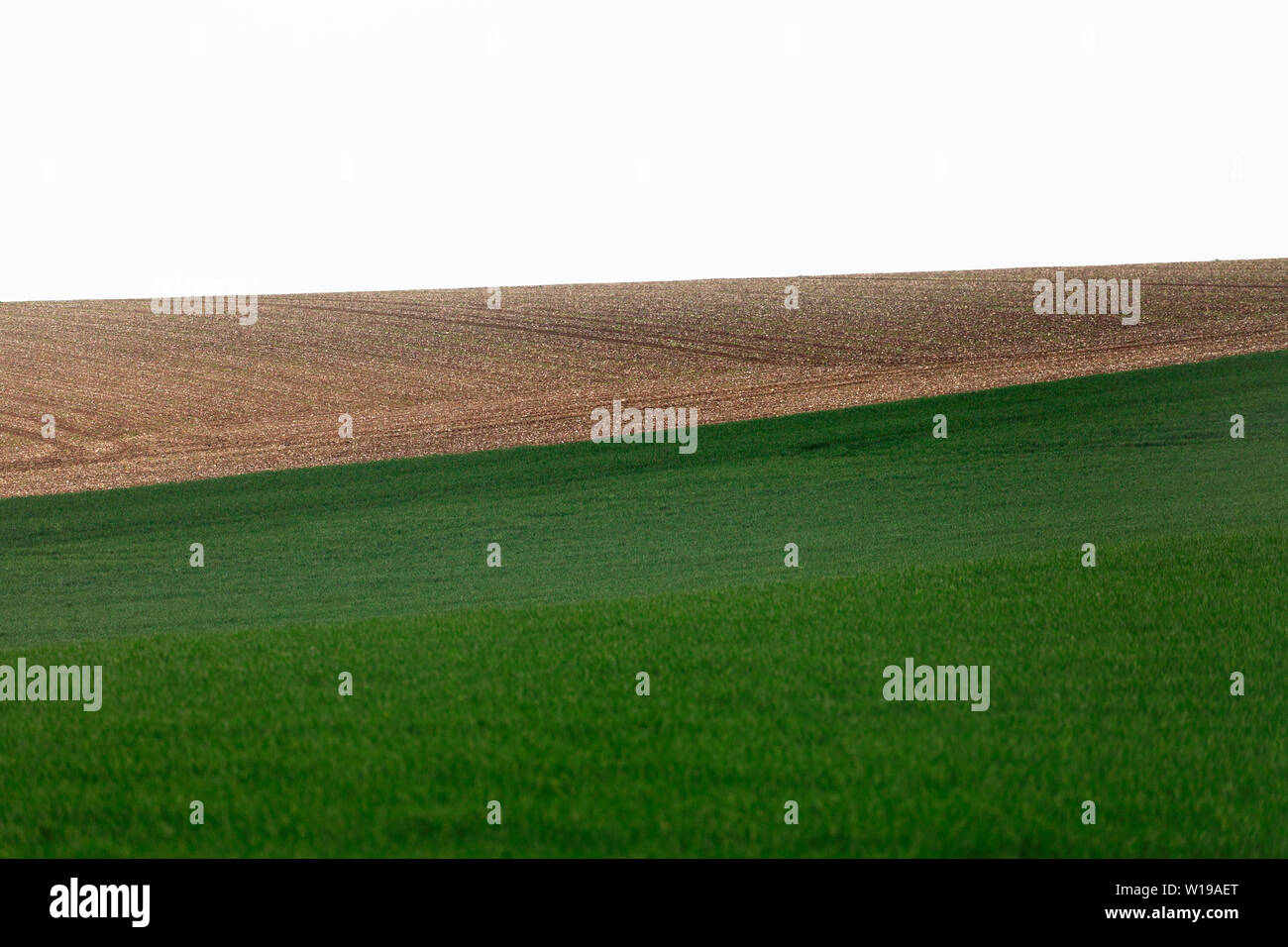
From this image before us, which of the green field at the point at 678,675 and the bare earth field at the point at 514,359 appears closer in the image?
the green field at the point at 678,675

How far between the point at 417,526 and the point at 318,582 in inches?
184

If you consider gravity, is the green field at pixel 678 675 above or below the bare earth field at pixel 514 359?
below

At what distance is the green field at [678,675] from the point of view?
6668 mm

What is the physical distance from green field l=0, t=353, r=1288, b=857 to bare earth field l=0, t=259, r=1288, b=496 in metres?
10.8

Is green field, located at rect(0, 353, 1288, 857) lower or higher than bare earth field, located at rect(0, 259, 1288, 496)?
lower

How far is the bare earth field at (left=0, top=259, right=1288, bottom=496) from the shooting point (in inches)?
1401

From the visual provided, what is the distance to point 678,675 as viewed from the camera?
33.0 feet

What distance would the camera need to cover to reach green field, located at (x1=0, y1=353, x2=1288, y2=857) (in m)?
6.67

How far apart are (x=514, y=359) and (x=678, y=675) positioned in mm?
39005

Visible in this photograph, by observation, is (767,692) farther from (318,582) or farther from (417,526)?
(417,526)

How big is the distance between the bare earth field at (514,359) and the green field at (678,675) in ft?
35.3

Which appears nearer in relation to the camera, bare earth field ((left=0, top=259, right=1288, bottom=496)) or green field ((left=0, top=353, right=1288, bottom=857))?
green field ((left=0, top=353, right=1288, bottom=857))

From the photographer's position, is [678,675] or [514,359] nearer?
[678,675]

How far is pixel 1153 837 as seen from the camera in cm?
636
